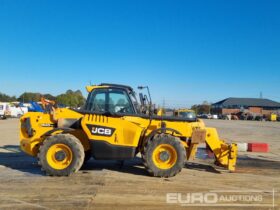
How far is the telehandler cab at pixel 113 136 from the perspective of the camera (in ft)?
27.6

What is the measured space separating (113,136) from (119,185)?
144 cm

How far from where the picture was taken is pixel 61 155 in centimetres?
851

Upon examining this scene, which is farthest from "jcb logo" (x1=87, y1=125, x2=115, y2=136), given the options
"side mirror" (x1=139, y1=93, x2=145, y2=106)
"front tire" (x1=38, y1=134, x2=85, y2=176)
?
"side mirror" (x1=139, y1=93, x2=145, y2=106)

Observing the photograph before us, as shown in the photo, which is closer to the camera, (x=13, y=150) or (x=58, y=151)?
(x=58, y=151)

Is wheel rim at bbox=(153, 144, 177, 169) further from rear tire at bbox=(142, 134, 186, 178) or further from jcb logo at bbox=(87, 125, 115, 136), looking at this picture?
jcb logo at bbox=(87, 125, 115, 136)

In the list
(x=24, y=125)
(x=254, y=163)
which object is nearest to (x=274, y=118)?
(x=254, y=163)

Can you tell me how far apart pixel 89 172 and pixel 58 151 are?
1088 millimetres

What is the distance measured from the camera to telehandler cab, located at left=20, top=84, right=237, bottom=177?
27.6 ft

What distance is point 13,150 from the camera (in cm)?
1359

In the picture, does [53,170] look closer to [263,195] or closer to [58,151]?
[58,151]

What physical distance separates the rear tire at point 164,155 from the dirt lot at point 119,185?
0.76 ft

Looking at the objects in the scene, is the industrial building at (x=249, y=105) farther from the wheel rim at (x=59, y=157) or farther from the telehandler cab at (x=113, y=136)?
the wheel rim at (x=59, y=157)

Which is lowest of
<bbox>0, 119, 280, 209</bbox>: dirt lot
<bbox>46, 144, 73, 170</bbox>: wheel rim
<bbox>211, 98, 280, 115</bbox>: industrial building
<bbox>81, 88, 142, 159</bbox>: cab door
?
<bbox>0, 119, 280, 209</bbox>: dirt lot

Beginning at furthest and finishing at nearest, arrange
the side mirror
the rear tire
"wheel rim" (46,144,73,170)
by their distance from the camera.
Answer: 1. the side mirror
2. "wheel rim" (46,144,73,170)
3. the rear tire
